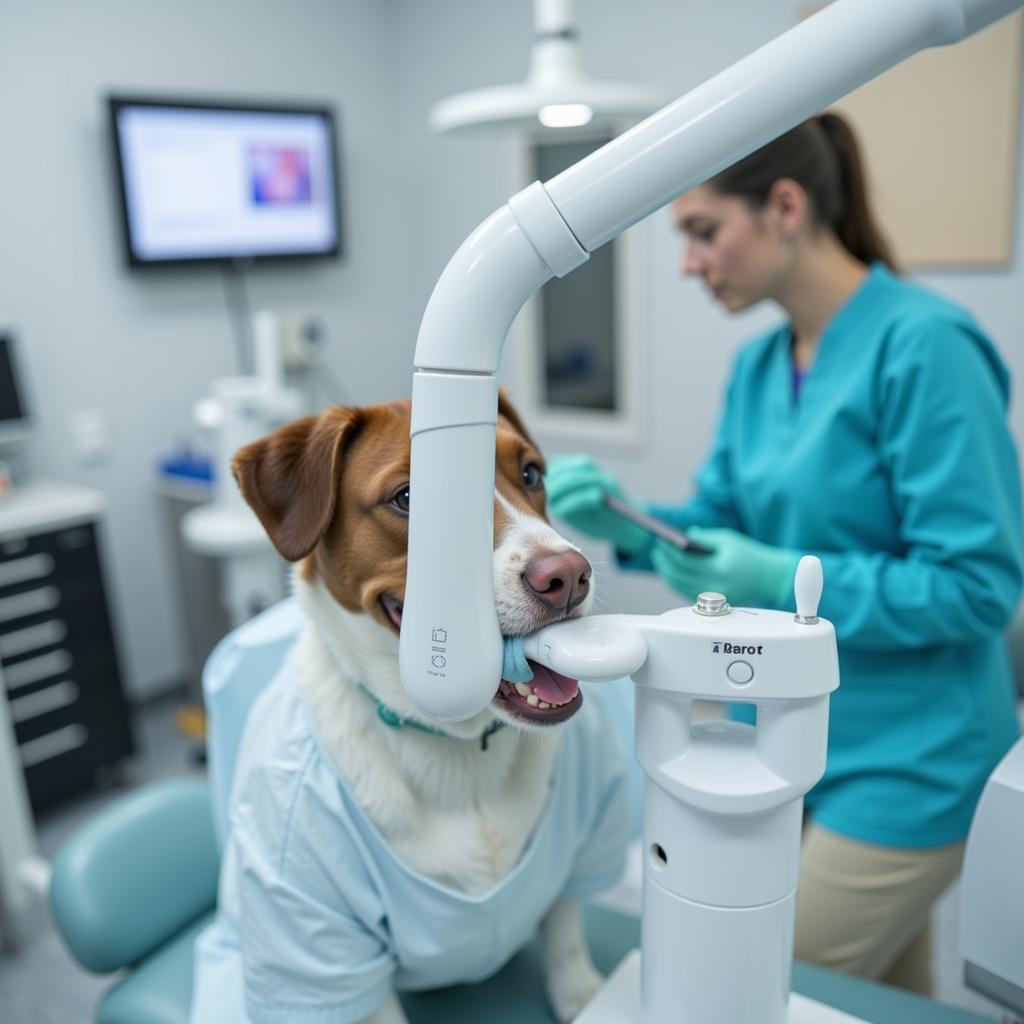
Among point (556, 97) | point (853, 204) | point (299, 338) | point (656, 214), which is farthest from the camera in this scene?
point (299, 338)

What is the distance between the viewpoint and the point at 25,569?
2395mm

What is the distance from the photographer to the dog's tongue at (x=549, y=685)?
59 centimetres

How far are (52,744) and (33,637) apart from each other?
0.32 m

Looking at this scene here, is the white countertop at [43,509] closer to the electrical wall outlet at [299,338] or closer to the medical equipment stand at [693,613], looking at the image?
the electrical wall outlet at [299,338]

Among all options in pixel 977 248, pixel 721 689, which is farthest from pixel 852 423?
pixel 977 248

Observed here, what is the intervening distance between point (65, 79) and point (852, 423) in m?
2.66

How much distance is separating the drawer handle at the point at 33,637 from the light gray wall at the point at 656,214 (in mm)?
1616

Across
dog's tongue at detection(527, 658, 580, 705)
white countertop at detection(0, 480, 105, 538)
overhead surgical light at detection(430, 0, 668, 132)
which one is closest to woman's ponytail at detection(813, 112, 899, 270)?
overhead surgical light at detection(430, 0, 668, 132)

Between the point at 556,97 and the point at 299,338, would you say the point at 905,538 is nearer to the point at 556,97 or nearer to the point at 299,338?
the point at 556,97

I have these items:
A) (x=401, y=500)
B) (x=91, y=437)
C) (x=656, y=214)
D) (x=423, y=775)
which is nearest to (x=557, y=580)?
(x=401, y=500)

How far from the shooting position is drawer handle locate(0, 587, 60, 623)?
238 cm

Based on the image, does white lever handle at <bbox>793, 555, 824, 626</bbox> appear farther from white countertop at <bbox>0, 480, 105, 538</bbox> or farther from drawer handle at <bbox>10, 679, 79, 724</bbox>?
drawer handle at <bbox>10, 679, 79, 724</bbox>

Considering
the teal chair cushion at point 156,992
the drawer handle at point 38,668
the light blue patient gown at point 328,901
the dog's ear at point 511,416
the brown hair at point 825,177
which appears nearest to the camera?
the light blue patient gown at point 328,901

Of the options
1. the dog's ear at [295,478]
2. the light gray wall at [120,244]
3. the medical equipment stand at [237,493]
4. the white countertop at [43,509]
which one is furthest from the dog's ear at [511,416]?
the light gray wall at [120,244]
